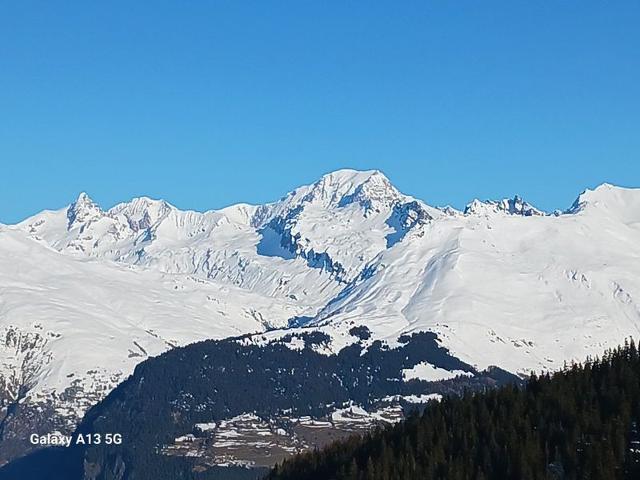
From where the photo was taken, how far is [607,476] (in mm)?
188875

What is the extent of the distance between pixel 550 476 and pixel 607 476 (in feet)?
40.0

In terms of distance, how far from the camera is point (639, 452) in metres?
199

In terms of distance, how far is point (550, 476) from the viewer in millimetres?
A: 198500

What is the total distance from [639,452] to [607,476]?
1273cm

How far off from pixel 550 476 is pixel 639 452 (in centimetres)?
1550
